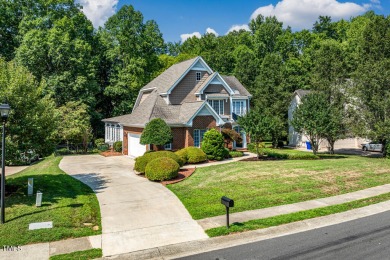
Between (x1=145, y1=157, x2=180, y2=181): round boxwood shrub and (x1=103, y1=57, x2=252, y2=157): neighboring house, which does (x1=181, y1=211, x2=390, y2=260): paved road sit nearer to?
(x1=145, y1=157, x2=180, y2=181): round boxwood shrub

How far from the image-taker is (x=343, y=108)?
1368 inches

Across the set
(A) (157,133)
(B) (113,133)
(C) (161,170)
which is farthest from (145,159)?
(B) (113,133)

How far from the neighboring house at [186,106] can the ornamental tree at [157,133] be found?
191 centimetres

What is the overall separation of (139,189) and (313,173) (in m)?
10.9

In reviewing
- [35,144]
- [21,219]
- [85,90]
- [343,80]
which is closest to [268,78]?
[343,80]

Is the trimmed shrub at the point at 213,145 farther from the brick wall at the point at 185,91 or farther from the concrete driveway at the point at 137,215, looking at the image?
the concrete driveway at the point at 137,215

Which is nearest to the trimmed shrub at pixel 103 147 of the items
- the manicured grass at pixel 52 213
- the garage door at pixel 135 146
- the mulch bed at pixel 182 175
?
the garage door at pixel 135 146

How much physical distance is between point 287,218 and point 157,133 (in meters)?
15.6

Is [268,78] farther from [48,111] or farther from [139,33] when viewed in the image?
[48,111]

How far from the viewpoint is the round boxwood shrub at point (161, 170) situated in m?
19.2

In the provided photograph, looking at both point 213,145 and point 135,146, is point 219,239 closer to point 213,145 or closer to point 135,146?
point 213,145

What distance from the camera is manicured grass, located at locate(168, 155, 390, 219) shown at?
47.2 ft

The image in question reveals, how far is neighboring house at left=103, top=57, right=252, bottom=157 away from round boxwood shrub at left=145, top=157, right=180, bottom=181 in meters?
8.52

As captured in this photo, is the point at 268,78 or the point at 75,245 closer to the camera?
the point at 75,245
